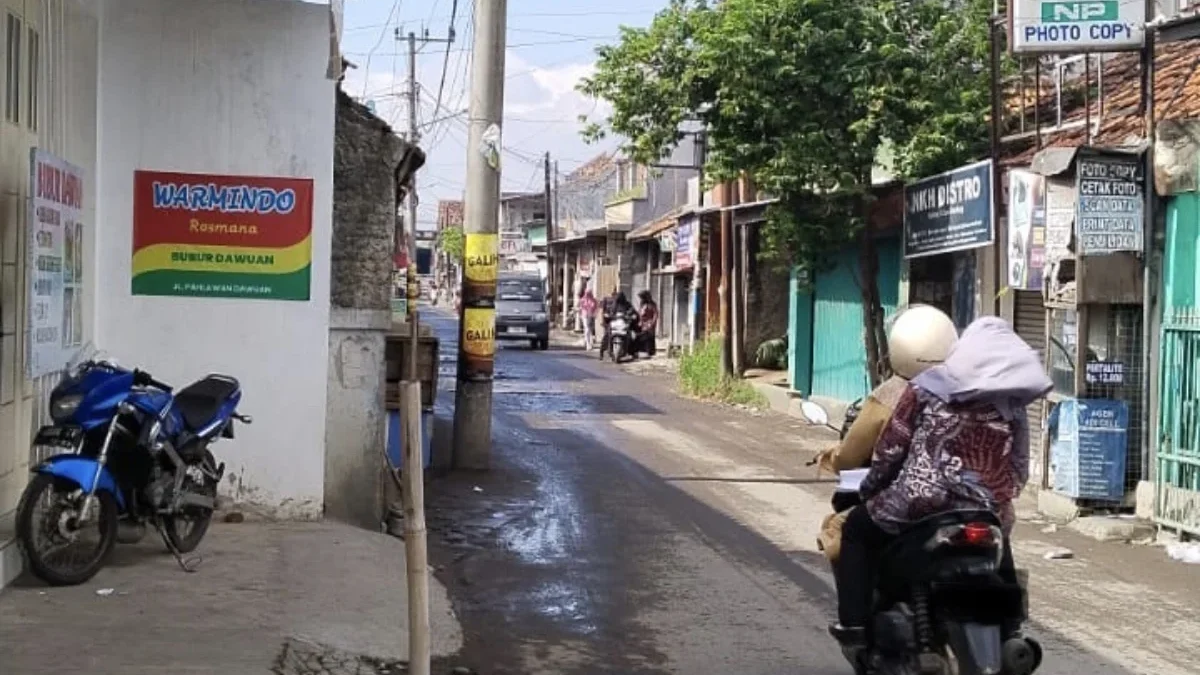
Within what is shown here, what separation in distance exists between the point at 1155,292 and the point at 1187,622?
3.71 m

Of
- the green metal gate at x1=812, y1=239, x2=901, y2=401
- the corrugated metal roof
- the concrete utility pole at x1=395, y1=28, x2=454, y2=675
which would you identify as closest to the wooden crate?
the concrete utility pole at x1=395, y1=28, x2=454, y2=675

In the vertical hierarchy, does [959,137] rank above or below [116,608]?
above

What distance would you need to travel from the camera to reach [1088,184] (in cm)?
1141

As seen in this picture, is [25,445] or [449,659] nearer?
[449,659]

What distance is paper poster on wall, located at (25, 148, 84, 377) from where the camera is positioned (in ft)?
25.4

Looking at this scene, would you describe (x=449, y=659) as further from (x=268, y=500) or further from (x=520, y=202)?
(x=520, y=202)

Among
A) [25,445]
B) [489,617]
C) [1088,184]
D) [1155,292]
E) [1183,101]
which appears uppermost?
[1183,101]

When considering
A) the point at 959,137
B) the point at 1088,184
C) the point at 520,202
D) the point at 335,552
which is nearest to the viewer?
the point at 335,552

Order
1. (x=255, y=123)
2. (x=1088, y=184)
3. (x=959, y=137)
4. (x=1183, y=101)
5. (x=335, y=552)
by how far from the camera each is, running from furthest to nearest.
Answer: (x=959, y=137), (x=1183, y=101), (x=1088, y=184), (x=255, y=123), (x=335, y=552)

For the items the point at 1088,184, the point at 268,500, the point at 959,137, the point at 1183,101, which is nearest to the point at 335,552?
the point at 268,500

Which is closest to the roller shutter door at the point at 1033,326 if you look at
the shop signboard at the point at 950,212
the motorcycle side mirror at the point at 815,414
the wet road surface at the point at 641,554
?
the shop signboard at the point at 950,212

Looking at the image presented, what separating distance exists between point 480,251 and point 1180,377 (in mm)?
6262

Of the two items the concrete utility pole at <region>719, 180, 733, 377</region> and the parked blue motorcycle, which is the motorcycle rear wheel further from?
the concrete utility pole at <region>719, 180, 733, 377</region>

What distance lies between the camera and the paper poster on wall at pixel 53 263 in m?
7.73
